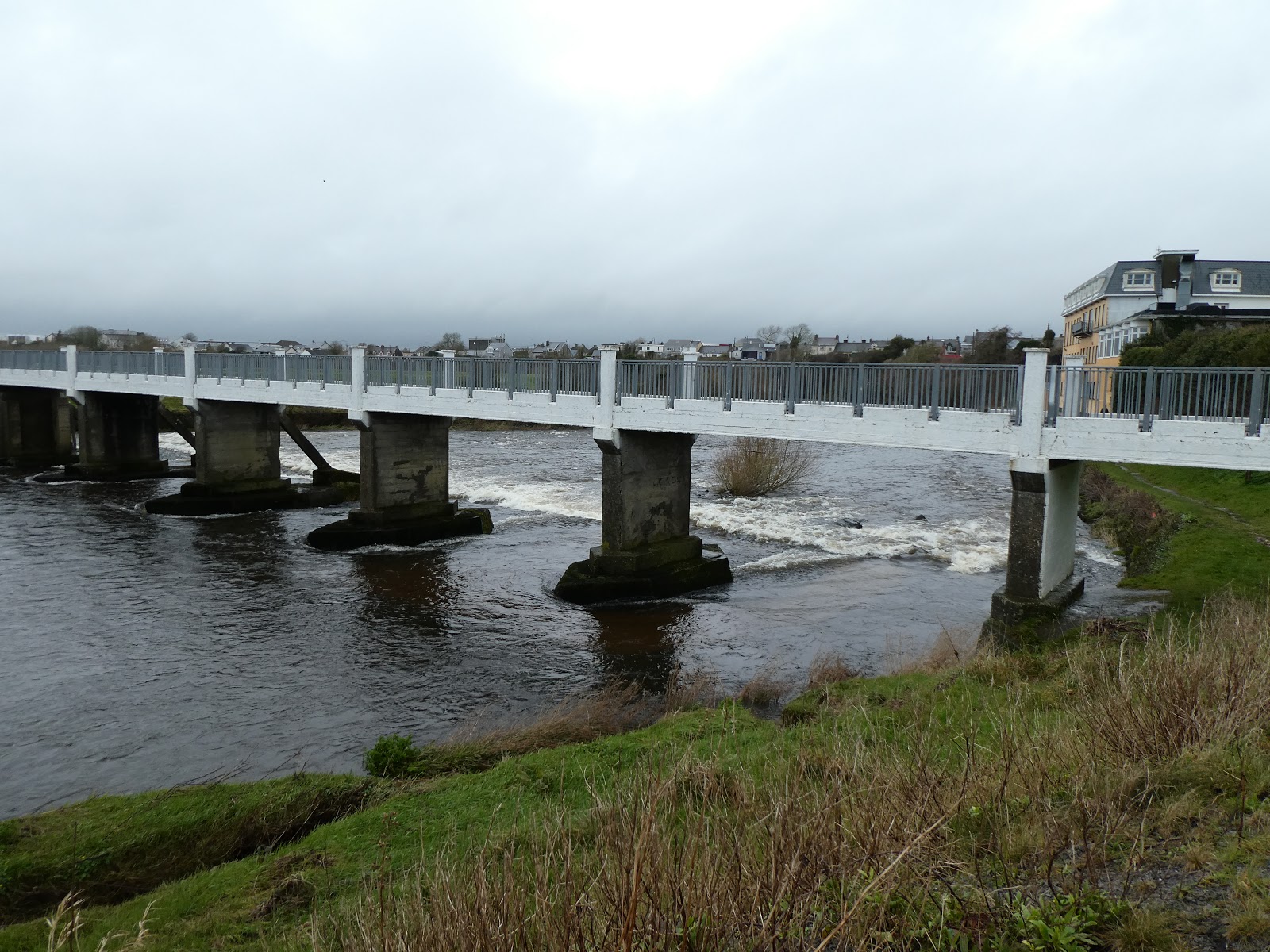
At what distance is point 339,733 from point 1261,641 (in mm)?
10783

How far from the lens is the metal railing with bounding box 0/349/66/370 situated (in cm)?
3925

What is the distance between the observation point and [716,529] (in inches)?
1070

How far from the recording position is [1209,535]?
20641mm

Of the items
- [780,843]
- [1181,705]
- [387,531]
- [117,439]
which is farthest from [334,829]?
[117,439]

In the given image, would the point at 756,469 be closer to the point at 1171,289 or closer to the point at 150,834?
the point at 150,834

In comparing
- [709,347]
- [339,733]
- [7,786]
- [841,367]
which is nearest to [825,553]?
[841,367]

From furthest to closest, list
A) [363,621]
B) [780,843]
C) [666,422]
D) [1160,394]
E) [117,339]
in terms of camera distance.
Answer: [117,339] < [666,422] < [363,621] < [1160,394] < [780,843]

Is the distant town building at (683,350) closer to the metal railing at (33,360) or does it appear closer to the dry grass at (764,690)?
the dry grass at (764,690)

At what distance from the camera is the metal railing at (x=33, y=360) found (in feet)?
129

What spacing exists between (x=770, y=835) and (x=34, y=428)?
48622 millimetres

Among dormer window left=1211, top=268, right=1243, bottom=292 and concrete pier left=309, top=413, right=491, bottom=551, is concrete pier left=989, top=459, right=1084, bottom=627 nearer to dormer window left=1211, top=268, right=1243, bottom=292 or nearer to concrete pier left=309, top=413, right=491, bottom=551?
concrete pier left=309, top=413, right=491, bottom=551

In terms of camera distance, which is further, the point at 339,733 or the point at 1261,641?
the point at 339,733

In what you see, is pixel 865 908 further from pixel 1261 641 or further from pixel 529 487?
pixel 529 487

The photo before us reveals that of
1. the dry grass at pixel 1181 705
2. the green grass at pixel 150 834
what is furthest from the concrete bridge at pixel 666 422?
the green grass at pixel 150 834
